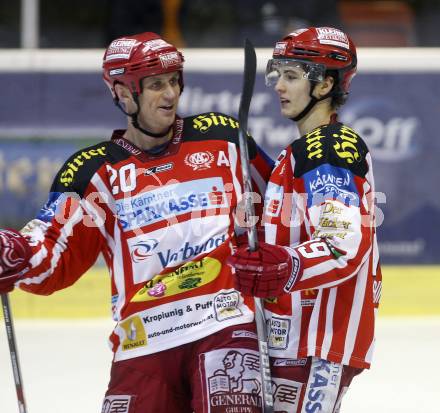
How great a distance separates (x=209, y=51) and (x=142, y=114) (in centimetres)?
310

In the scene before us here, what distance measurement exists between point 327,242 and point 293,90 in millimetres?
472

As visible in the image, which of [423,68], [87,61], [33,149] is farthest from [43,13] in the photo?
[423,68]

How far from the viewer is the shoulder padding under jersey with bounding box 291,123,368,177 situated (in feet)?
8.40

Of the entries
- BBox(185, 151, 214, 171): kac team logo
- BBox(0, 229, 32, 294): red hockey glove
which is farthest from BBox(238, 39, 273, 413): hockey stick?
BBox(0, 229, 32, 294): red hockey glove

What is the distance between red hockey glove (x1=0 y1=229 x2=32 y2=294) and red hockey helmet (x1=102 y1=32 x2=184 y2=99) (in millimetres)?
523

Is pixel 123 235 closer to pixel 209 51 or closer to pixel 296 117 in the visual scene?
pixel 296 117

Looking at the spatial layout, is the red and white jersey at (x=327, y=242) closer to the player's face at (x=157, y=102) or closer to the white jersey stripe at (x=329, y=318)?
the white jersey stripe at (x=329, y=318)

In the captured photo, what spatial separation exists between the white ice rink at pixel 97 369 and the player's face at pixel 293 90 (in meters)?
1.73

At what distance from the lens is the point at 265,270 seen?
2432 millimetres

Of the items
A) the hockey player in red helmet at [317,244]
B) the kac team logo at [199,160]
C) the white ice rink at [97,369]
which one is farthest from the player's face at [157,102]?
the white ice rink at [97,369]

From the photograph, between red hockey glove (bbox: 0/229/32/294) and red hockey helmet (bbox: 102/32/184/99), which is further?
red hockey helmet (bbox: 102/32/184/99)

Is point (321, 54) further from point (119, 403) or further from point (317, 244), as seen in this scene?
point (119, 403)

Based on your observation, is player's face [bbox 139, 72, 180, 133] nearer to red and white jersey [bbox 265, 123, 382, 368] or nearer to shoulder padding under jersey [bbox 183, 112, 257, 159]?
shoulder padding under jersey [bbox 183, 112, 257, 159]

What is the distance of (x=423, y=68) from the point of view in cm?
600
